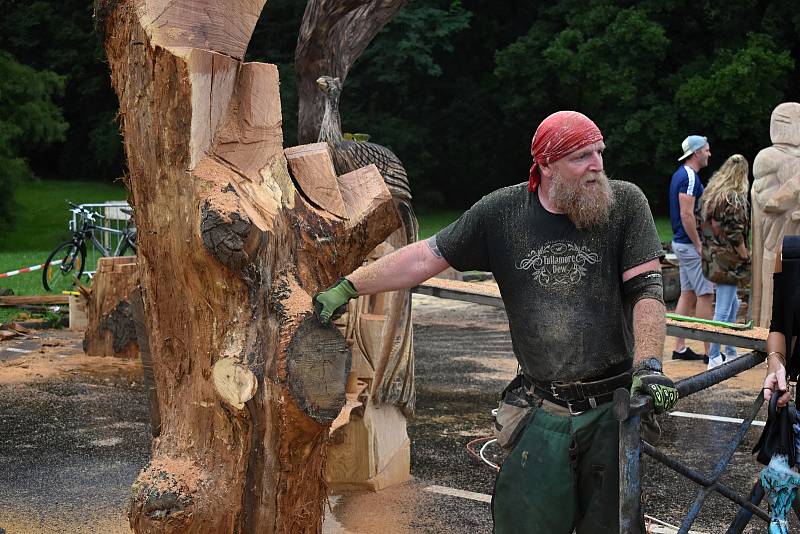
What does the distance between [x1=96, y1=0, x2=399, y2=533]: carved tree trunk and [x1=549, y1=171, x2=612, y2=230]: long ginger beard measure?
0.71m

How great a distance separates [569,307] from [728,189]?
5.10 m

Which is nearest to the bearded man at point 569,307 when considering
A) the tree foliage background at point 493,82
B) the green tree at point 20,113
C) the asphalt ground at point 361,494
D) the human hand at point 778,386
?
the human hand at point 778,386

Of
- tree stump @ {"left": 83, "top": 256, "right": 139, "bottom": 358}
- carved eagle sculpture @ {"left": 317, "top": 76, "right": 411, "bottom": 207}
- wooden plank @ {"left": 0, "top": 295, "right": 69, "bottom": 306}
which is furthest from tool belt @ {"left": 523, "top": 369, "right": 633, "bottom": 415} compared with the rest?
wooden plank @ {"left": 0, "top": 295, "right": 69, "bottom": 306}

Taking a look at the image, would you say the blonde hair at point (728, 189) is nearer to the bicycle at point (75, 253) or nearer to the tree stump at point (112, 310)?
the tree stump at point (112, 310)

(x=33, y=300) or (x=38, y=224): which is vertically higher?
(x=38, y=224)

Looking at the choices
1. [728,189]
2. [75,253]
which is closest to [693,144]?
[728,189]

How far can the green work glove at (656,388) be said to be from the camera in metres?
2.76

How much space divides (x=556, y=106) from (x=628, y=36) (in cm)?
338

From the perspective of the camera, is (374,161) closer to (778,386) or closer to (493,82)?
(778,386)

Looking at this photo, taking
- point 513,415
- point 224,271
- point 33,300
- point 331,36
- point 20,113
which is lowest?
point 33,300

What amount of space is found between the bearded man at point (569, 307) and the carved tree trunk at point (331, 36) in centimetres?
324

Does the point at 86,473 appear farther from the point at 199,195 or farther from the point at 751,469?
the point at 751,469

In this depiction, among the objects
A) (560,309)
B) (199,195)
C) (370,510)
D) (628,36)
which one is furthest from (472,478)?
(628,36)

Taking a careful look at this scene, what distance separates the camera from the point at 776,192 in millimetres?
8258
